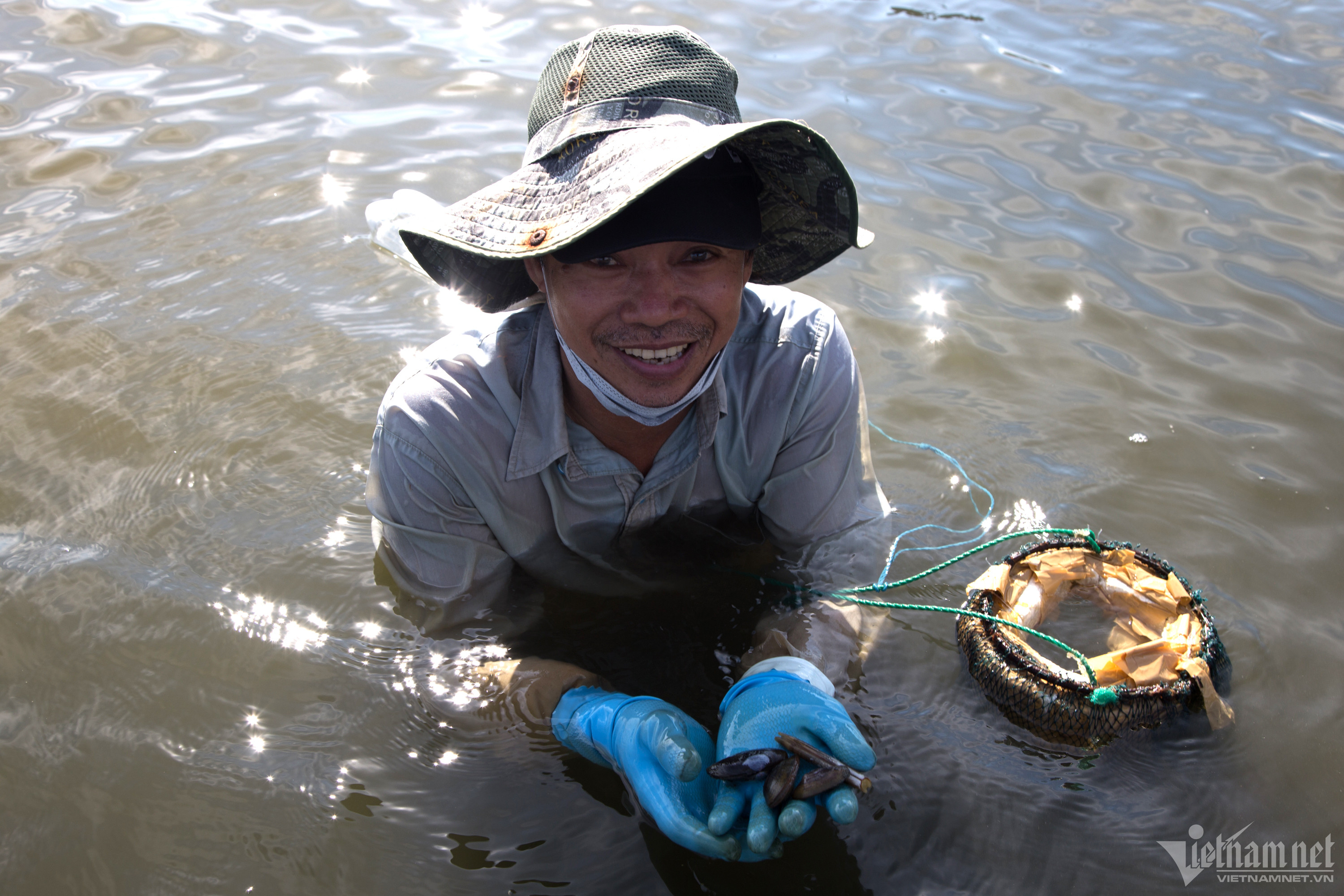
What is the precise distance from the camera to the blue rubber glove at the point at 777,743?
172 centimetres

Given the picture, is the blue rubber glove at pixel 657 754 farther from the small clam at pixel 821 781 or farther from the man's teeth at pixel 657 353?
the man's teeth at pixel 657 353

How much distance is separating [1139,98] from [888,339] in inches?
119

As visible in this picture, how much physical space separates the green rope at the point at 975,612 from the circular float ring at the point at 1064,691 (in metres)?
0.03

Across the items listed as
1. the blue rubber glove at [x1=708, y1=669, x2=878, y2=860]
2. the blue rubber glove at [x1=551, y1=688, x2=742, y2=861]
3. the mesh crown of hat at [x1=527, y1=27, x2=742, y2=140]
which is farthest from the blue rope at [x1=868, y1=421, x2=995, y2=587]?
the mesh crown of hat at [x1=527, y1=27, x2=742, y2=140]

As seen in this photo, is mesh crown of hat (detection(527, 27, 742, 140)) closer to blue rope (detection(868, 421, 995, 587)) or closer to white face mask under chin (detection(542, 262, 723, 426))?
white face mask under chin (detection(542, 262, 723, 426))

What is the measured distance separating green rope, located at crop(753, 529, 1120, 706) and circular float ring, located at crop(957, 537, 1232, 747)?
0.09 feet

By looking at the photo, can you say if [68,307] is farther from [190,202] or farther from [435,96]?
[435,96]

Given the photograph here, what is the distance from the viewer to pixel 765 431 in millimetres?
2441

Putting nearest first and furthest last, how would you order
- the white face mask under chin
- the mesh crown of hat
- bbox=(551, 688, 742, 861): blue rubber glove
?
1. bbox=(551, 688, 742, 861): blue rubber glove
2. the mesh crown of hat
3. the white face mask under chin

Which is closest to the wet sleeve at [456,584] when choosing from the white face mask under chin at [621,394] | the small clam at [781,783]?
the white face mask under chin at [621,394]

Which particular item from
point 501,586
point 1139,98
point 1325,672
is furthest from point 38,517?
point 1139,98

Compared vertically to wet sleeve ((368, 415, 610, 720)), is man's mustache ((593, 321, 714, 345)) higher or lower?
higher

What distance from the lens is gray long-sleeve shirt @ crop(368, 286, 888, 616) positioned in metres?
2.22

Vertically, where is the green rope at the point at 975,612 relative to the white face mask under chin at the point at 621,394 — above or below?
below
